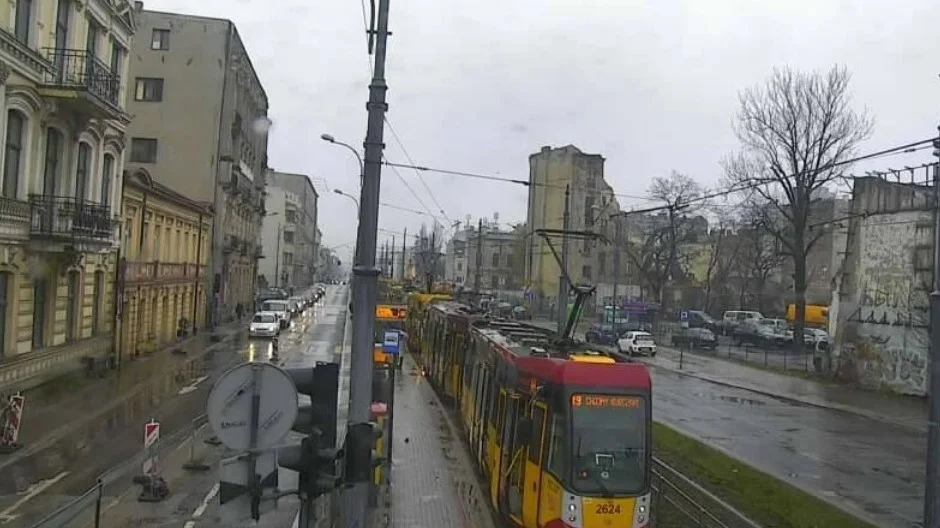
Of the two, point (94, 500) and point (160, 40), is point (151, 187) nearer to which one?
point (160, 40)

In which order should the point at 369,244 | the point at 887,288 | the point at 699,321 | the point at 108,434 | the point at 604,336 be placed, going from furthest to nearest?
the point at 699,321
the point at 604,336
the point at 887,288
the point at 108,434
the point at 369,244

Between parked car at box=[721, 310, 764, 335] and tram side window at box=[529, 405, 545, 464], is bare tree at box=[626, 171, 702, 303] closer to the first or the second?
parked car at box=[721, 310, 764, 335]

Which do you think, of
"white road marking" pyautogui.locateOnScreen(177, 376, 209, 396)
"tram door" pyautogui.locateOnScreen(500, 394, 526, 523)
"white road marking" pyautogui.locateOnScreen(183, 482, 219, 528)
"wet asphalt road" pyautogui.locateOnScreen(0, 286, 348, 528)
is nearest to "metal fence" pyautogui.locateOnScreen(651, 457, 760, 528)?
"tram door" pyautogui.locateOnScreen(500, 394, 526, 523)

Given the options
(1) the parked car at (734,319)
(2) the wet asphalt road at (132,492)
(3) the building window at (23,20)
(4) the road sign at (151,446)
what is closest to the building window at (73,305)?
(2) the wet asphalt road at (132,492)

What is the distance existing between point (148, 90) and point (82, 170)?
2713 centimetres

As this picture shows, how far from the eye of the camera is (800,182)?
4219 centimetres

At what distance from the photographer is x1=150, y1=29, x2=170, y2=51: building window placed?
51.8 meters

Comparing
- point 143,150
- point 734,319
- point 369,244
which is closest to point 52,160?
point 369,244

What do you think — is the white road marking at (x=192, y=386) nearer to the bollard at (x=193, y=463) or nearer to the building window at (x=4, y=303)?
the building window at (x=4, y=303)

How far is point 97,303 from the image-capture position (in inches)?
1169

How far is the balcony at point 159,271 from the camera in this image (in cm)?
3378

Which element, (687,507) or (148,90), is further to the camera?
Result: (148,90)

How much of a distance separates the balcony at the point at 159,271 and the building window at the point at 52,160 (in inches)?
289

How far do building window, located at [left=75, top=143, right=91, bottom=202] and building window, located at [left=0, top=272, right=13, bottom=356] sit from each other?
472 centimetres
